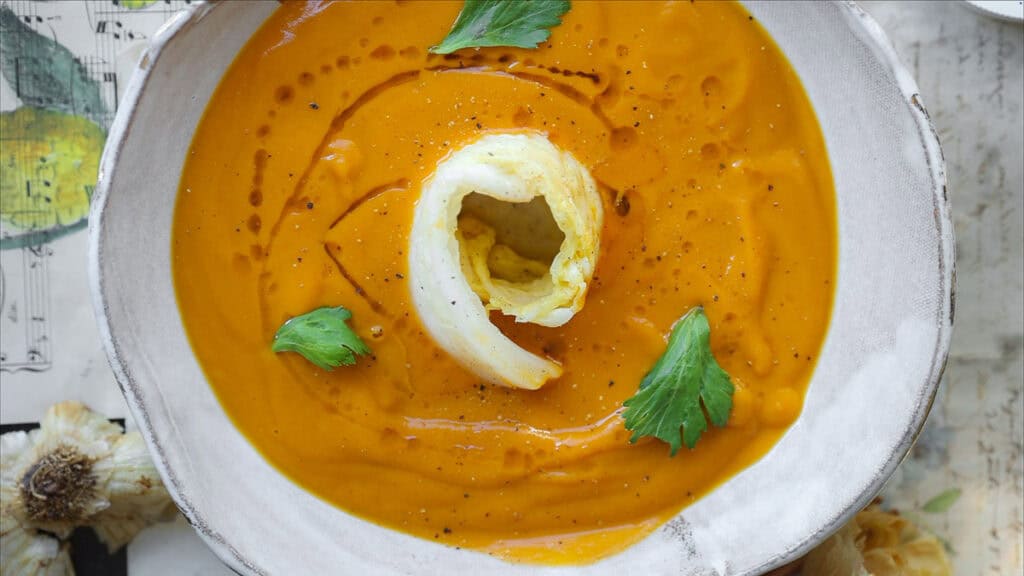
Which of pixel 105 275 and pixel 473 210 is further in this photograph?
pixel 473 210

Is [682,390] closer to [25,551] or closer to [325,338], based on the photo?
[325,338]

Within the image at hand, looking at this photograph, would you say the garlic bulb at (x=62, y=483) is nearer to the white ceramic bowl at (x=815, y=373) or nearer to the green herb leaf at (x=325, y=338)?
A: the white ceramic bowl at (x=815, y=373)

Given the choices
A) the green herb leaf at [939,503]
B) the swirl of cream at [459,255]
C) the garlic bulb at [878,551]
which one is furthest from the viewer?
the green herb leaf at [939,503]

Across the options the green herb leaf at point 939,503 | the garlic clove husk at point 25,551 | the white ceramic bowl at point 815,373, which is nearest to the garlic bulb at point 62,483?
the garlic clove husk at point 25,551

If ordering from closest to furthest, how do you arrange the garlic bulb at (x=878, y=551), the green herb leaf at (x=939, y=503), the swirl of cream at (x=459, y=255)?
the swirl of cream at (x=459, y=255), the garlic bulb at (x=878, y=551), the green herb leaf at (x=939, y=503)

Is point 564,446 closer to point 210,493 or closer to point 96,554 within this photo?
point 210,493

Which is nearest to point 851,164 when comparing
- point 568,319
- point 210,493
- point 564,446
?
point 568,319

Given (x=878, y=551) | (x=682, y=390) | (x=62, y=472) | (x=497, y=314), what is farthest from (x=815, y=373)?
(x=62, y=472)
